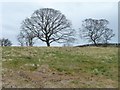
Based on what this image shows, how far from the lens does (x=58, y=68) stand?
10.6 m

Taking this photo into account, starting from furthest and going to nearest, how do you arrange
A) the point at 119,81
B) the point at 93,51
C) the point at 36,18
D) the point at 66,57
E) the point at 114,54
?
1. the point at 36,18
2. the point at 93,51
3. the point at 114,54
4. the point at 66,57
5. the point at 119,81

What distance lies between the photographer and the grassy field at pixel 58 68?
354 inches

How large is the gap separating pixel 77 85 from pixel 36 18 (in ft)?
61.8

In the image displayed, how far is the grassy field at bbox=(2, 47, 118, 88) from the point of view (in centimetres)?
899

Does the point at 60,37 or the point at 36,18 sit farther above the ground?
the point at 36,18

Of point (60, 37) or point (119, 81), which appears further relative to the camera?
point (60, 37)

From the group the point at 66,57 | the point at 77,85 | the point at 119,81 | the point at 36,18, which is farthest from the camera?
the point at 36,18

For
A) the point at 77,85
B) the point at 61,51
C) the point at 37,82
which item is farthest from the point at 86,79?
the point at 61,51

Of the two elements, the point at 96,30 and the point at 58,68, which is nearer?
the point at 58,68

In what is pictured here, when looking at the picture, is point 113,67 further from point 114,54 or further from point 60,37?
point 60,37

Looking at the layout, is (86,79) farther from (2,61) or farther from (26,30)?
(26,30)

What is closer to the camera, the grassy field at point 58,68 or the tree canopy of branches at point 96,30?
the grassy field at point 58,68

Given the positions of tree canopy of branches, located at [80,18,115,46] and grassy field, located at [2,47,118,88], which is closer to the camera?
grassy field, located at [2,47,118,88]

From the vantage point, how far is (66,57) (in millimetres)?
12219
